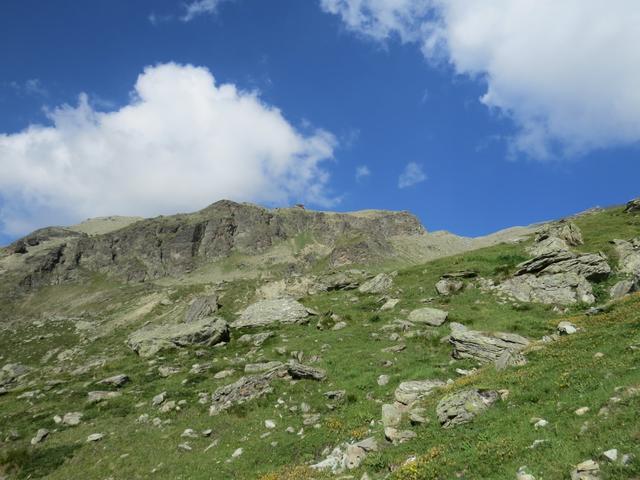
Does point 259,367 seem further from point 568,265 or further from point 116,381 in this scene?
point 568,265

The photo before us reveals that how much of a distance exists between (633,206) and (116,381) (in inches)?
2397

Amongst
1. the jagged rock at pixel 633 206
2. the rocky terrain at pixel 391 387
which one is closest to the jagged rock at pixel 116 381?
the rocky terrain at pixel 391 387

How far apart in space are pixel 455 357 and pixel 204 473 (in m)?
14.9

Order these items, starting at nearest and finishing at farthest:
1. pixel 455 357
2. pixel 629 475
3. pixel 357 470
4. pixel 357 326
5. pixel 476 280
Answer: pixel 629 475, pixel 357 470, pixel 455 357, pixel 357 326, pixel 476 280

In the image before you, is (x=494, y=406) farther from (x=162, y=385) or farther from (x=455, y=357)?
(x=162, y=385)

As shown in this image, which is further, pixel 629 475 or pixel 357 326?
pixel 357 326

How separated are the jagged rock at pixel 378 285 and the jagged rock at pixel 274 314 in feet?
26.5

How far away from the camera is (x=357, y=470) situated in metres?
14.0

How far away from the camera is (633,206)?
5356cm

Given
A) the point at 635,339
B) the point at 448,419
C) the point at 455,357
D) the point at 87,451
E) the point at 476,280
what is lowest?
the point at 87,451

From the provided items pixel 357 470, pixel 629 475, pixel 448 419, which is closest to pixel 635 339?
Answer: pixel 448 419

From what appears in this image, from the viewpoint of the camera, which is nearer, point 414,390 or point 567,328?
point 414,390

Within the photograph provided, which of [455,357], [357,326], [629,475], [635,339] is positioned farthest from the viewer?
[357,326]

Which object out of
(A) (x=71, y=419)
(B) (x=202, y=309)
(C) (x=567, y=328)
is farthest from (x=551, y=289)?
(B) (x=202, y=309)
